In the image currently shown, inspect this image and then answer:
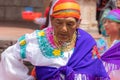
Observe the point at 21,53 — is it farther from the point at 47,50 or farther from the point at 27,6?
the point at 27,6

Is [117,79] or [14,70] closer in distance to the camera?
[14,70]

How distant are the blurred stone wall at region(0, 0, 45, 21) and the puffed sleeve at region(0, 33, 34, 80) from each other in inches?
305

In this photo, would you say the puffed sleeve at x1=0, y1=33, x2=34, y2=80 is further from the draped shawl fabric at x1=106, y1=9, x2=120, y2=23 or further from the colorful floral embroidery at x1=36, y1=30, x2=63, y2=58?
the draped shawl fabric at x1=106, y1=9, x2=120, y2=23

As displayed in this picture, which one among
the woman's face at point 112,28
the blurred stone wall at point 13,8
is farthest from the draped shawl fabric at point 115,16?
the blurred stone wall at point 13,8

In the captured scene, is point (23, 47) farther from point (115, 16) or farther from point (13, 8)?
point (13, 8)

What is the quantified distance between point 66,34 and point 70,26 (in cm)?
6

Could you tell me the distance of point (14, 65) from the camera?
319 cm

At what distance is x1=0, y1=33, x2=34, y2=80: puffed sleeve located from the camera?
3.17 m

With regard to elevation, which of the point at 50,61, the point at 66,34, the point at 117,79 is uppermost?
the point at 66,34

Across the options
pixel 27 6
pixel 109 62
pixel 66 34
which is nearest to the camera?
pixel 66 34

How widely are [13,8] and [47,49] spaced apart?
8.13 metres

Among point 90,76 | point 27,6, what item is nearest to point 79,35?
point 90,76

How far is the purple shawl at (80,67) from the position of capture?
309cm

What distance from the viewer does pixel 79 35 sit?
10.6 ft
